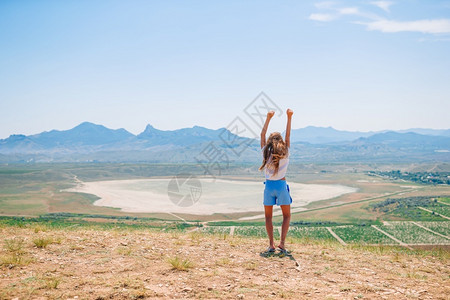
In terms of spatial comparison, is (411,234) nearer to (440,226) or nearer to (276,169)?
(440,226)

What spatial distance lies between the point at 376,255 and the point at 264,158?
3.79 meters

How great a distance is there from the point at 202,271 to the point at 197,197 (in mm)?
76406

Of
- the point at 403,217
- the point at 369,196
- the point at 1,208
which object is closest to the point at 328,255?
the point at 403,217

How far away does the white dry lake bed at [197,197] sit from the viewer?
65.7 metres

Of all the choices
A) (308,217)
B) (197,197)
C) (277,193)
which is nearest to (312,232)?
(308,217)

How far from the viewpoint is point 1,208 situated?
64500mm

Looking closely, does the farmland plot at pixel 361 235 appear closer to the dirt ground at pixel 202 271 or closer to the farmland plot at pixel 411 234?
the farmland plot at pixel 411 234

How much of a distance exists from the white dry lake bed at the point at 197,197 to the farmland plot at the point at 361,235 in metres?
19.3

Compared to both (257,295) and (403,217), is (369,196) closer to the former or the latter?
(403,217)

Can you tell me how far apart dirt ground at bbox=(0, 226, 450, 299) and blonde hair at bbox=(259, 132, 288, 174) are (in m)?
1.90

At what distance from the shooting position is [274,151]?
20.9 feet

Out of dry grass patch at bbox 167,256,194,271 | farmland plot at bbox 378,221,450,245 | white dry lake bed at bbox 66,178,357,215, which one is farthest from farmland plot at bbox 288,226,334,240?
dry grass patch at bbox 167,256,194,271

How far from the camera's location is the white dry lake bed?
65.7 meters

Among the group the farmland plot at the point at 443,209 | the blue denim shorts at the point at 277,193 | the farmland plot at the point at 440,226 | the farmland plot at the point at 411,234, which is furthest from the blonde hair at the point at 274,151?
the farmland plot at the point at 443,209
